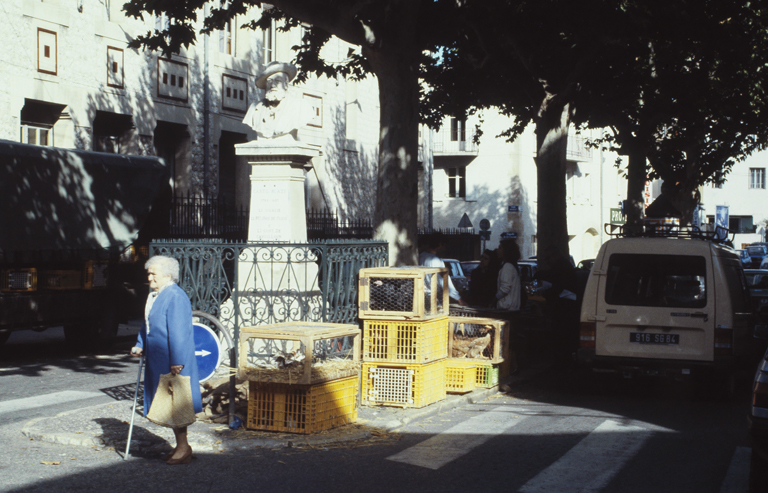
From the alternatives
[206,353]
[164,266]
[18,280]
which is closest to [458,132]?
[18,280]

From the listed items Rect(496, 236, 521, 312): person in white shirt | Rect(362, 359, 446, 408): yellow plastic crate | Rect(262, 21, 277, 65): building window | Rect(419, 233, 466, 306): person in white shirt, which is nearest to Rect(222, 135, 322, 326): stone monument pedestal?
Rect(362, 359, 446, 408): yellow plastic crate

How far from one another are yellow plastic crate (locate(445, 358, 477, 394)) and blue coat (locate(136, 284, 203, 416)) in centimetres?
435

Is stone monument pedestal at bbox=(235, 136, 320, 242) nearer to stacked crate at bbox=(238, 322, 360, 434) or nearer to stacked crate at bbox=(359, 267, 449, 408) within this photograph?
stacked crate at bbox=(359, 267, 449, 408)

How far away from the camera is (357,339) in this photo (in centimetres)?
866

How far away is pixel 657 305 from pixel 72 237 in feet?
29.7

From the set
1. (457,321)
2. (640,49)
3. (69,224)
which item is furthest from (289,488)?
(640,49)

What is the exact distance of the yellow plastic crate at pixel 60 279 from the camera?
14.1 m

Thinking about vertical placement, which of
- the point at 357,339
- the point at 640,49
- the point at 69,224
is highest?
the point at 640,49

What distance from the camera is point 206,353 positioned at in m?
7.88

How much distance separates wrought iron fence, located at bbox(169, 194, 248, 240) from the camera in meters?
20.7

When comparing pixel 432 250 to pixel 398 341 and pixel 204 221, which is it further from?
pixel 204 221

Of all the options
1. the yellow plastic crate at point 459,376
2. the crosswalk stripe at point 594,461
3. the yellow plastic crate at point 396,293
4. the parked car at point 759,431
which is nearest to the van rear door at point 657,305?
the yellow plastic crate at point 459,376

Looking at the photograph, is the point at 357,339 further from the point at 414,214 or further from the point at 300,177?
the point at 414,214

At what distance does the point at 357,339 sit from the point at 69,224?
7.75 metres
